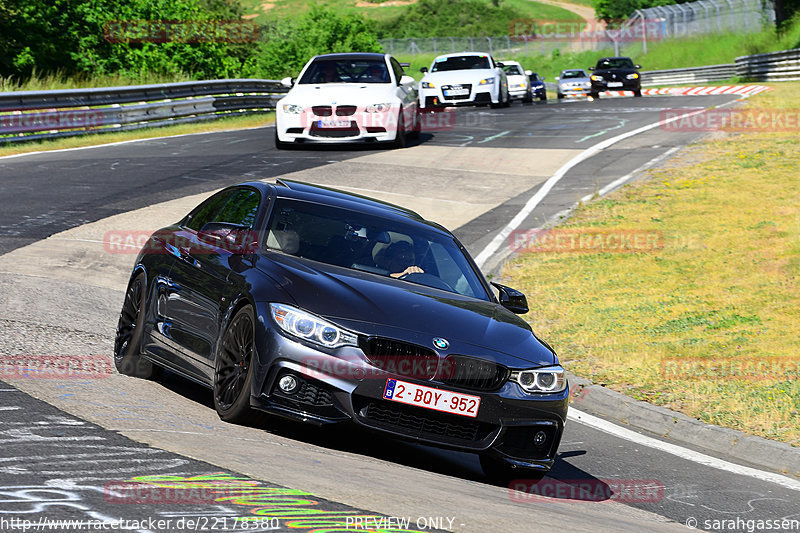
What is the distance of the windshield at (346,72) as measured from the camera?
71.9 ft

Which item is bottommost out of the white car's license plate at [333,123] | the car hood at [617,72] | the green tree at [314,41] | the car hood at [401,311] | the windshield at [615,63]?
the car hood at [401,311]

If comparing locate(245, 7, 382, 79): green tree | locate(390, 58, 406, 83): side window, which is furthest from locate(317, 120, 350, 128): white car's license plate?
locate(245, 7, 382, 79): green tree

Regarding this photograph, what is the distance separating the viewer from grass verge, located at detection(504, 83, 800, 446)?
9.01m

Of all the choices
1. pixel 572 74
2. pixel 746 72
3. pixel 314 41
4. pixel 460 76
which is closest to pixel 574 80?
pixel 572 74

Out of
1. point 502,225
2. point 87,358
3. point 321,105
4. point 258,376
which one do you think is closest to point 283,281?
point 258,376

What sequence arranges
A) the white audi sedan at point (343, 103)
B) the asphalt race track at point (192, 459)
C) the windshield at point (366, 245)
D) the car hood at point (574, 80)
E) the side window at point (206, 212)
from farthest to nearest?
the car hood at point (574, 80), the white audi sedan at point (343, 103), the side window at point (206, 212), the windshield at point (366, 245), the asphalt race track at point (192, 459)

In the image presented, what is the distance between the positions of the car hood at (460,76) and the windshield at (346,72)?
8.56 m

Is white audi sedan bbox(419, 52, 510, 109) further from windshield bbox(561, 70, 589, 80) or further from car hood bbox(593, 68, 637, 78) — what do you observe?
windshield bbox(561, 70, 589, 80)

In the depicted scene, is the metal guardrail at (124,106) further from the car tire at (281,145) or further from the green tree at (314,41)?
the green tree at (314,41)

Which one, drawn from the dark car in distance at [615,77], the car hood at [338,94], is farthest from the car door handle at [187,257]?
the dark car in distance at [615,77]

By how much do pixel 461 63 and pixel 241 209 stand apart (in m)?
25.2

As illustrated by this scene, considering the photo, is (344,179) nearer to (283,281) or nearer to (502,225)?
(502,225)

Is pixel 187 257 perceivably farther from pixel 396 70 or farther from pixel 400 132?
pixel 396 70

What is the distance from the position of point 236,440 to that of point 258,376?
15.1 inches
